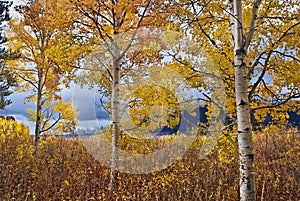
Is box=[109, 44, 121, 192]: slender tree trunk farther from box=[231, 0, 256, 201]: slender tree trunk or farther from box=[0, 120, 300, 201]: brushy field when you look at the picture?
box=[231, 0, 256, 201]: slender tree trunk

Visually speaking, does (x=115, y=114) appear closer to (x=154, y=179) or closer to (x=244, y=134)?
(x=154, y=179)

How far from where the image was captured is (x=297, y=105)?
14.1ft

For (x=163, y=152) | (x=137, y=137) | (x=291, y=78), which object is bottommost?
(x=163, y=152)

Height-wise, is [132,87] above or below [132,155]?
above

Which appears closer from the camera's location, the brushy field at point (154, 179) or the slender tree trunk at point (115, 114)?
the brushy field at point (154, 179)

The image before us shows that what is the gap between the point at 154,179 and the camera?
5418mm

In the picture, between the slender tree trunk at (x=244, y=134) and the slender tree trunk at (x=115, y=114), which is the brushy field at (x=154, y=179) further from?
the slender tree trunk at (x=244, y=134)

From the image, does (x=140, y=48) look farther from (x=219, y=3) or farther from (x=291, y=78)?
(x=291, y=78)

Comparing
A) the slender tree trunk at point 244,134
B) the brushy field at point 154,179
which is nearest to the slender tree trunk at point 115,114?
the brushy field at point 154,179

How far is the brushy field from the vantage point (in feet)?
15.4

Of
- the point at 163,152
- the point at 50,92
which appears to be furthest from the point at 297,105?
the point at 50,92

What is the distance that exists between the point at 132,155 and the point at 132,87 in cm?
149

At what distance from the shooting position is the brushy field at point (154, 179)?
471cm

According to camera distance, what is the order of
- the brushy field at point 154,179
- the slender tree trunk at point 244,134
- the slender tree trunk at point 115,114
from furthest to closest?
the slender tree trunk at point 115,114 < the brushy field at point 154,179 < the slender tree trunk at point 244,134
